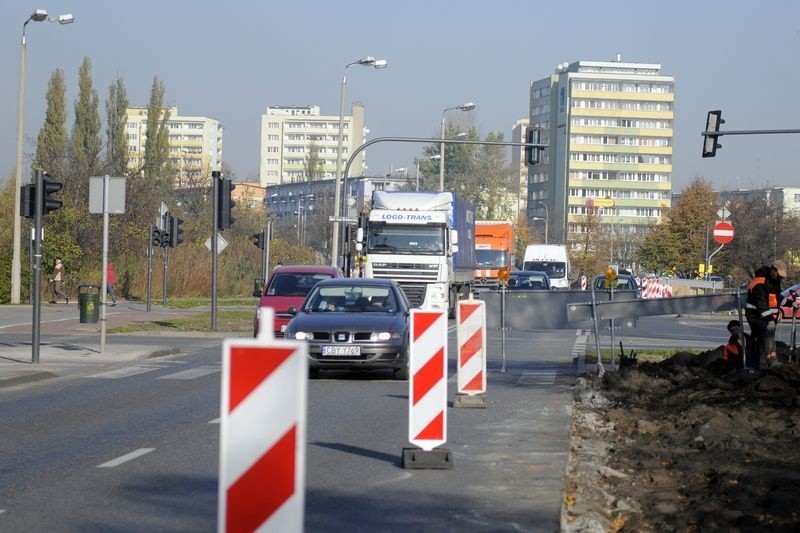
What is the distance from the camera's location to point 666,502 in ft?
28.2

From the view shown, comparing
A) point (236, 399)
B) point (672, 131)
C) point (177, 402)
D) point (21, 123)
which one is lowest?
point (177, 402)

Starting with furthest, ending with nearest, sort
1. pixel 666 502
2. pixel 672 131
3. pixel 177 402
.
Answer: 1. pixel 672 131
2. pixel 177 402
3. pixel 666 502

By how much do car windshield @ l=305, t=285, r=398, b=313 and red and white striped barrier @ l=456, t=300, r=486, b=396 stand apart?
183 inches

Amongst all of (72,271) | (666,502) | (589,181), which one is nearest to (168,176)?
(72,271)

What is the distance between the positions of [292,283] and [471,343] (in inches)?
548

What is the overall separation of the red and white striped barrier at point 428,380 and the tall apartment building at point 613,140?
→ 14150 centimetres

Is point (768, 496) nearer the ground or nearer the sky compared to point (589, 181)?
nearer the ground

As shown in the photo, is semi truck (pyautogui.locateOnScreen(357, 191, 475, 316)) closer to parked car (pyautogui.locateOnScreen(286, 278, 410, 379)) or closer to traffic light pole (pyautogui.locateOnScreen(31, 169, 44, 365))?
traffic light pole (pyautogui.locateOnScreen(31, 169, 44, 365))

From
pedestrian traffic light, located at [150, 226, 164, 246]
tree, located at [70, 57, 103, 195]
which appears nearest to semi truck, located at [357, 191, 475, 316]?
pedestrian traffic light, located at [150, 226, 164, 246]

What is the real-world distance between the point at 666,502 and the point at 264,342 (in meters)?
4.64

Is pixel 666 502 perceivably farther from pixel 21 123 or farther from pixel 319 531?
pixel 21 123

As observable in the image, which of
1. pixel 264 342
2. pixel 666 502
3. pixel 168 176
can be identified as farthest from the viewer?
pixel 168 176

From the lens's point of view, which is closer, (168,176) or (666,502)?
(666,502)

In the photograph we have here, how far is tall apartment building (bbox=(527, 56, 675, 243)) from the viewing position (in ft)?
504
